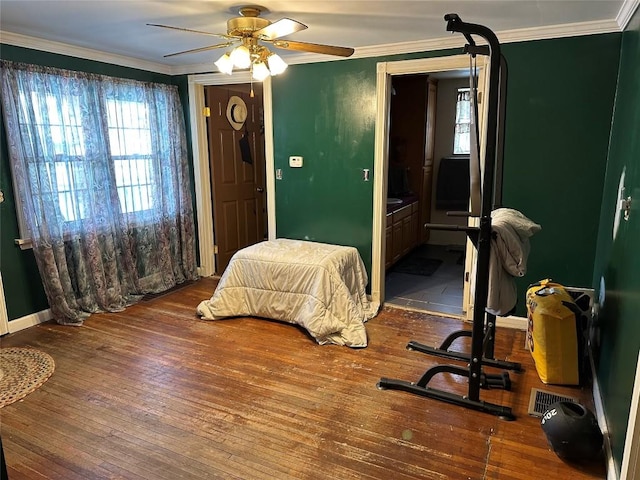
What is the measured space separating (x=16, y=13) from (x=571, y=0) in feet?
11.2

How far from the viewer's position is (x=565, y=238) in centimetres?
335

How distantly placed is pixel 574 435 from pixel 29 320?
13.0ft

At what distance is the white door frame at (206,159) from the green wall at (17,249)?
107 centimetres

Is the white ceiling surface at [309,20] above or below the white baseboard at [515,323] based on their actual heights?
above

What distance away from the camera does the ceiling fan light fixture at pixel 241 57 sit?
258cm

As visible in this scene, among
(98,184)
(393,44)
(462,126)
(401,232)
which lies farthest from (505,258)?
(462,126)

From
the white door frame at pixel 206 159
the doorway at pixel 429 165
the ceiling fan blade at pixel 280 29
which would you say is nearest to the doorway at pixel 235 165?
the white door frame at pixel 206 159

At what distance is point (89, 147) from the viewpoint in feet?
12.5

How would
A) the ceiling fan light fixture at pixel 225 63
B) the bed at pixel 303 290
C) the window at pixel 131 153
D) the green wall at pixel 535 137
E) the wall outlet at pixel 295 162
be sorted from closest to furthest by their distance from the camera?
the ceiling fan light fixture at pixel 225 63, the green wall at pixel 535 137, the bed at pixel 303 290, the window at pixel 131 153, the wall outlet at pixel 295 162

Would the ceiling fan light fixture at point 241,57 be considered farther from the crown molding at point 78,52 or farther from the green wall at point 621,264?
the green wall at point 621,264

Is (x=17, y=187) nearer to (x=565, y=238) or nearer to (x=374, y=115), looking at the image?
(x=374, y=115)

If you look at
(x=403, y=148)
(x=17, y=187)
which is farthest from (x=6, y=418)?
(x=403, y=148)

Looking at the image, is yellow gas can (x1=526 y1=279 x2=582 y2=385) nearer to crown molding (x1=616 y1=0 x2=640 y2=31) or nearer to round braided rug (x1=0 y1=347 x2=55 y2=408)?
crown molding (x1=616 y1=0 x2=640 y2=31)

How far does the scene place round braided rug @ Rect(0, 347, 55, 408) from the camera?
2.70m
